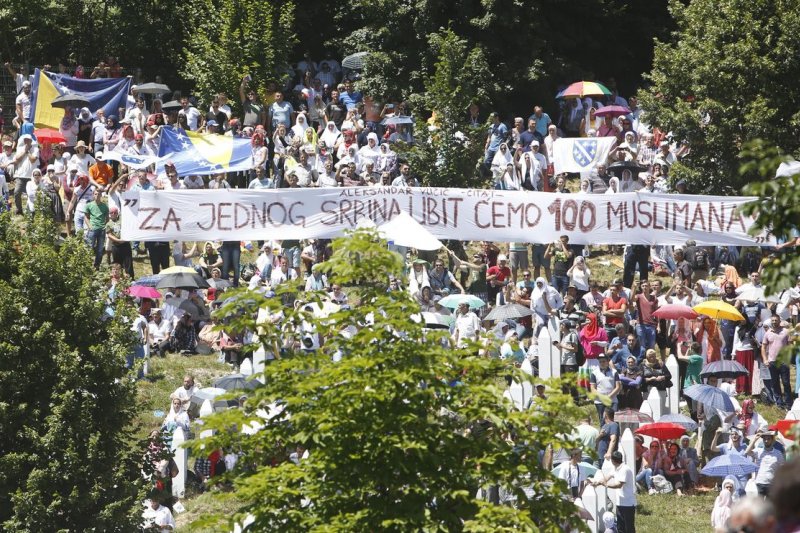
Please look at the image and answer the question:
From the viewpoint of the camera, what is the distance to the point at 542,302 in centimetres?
2306

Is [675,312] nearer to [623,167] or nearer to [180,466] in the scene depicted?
[623,167]

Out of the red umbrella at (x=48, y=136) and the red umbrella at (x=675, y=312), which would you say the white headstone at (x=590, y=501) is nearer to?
the red umbrella at (x=675, y=312)

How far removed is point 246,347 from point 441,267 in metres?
12.9

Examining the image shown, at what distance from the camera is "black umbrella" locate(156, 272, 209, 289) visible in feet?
76.3

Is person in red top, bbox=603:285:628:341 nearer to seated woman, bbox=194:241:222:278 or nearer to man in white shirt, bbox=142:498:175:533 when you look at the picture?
seated woman, bbox=194:241:222:278

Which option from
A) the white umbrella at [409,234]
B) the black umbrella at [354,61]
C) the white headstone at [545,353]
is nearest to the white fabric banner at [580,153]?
the white umbrella at [409,234]

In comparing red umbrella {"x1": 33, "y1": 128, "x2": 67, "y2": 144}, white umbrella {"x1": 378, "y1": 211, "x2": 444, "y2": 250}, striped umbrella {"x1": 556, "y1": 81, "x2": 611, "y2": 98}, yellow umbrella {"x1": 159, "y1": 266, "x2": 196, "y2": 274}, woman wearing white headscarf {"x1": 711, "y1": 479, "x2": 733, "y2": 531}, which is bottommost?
woman wearing white headscarf {"x1": 711, "y1": 479, "x2": 733, "y2": 531}

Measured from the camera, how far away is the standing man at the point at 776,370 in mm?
21984

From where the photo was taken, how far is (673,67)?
1144 inches

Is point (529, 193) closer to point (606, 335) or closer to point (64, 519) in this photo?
point (606, 335)

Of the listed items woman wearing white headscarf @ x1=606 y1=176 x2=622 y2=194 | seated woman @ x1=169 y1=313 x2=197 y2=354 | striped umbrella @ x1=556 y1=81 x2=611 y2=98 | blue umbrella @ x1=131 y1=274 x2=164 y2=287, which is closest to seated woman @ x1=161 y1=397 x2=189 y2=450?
seated woman @ x1=169 y1=313 x2=197 y2=354

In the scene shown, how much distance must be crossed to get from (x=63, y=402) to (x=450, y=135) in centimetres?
1323

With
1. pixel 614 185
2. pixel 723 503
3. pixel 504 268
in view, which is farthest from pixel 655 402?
pixel 614 185

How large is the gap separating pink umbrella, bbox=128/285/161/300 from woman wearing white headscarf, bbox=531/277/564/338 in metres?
5.81
